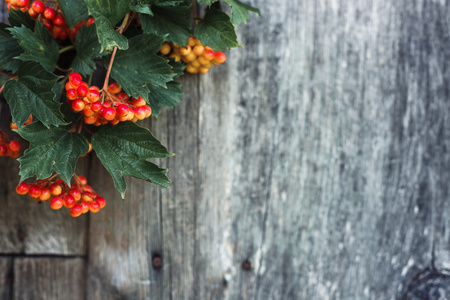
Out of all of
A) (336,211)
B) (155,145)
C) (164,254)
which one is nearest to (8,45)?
(155,145)

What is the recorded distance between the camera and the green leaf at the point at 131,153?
788 mm

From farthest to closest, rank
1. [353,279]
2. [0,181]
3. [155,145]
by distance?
[353,279]
[0,181]
[155,145]

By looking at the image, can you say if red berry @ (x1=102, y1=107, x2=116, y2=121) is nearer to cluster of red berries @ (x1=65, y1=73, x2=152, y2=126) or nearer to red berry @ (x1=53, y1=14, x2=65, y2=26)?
cluster of red berries @ (x1=65, y1=73, x2=152, y2=126)

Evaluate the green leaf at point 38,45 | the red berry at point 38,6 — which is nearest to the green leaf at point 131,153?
the green leaf at point 38,45

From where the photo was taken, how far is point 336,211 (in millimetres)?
1194

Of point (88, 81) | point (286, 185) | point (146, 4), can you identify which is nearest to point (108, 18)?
point (146, 4)

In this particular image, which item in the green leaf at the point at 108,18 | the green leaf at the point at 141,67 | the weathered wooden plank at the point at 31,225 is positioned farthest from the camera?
the weathered wooden plank at the point at 31,225

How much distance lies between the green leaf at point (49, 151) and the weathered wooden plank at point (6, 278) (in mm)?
540

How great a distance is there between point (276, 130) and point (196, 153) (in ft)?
0.81

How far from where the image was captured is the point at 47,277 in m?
1.16

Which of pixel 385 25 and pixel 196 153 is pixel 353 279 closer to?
pixel 196 153

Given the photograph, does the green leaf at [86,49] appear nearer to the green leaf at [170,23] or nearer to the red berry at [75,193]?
the green leaf at [170,23]

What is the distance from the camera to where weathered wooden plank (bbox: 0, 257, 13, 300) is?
3.76 ft

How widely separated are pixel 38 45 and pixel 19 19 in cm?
7
